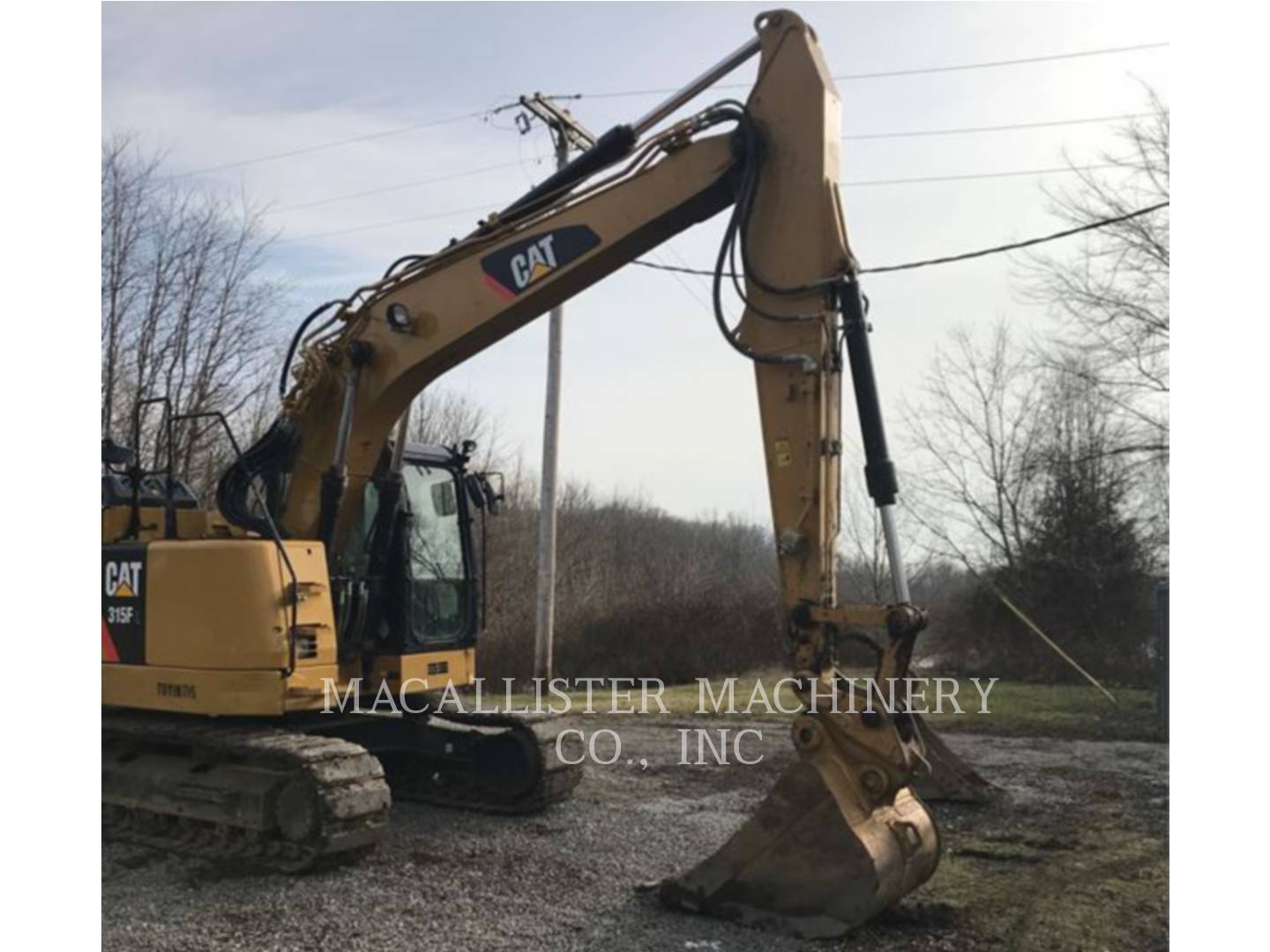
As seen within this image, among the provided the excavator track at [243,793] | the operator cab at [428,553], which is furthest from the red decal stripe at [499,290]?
the excavator track at [243,793]

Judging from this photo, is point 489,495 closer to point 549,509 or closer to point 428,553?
point 428,553

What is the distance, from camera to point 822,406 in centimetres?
536

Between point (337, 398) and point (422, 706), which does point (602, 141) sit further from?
point (422, 706)

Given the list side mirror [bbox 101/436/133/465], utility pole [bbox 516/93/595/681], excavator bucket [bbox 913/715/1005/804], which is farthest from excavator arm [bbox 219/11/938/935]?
utility pole [bbox 516/93/595/681]

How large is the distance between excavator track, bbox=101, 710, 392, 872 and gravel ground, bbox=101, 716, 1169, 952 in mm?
142

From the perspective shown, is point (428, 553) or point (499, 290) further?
point (428, 553)

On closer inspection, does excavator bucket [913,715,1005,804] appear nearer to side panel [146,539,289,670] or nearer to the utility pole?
side panel [146,539,289,670]

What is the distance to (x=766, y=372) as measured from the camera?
5566 mm

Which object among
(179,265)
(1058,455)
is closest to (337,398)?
(179,265)

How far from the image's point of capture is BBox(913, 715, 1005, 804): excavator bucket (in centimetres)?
777

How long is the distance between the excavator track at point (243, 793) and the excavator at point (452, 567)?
0.06 ft

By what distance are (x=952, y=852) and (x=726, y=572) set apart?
68.6 ft

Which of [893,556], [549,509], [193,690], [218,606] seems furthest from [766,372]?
[549,509]

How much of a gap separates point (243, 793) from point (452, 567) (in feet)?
6.69
